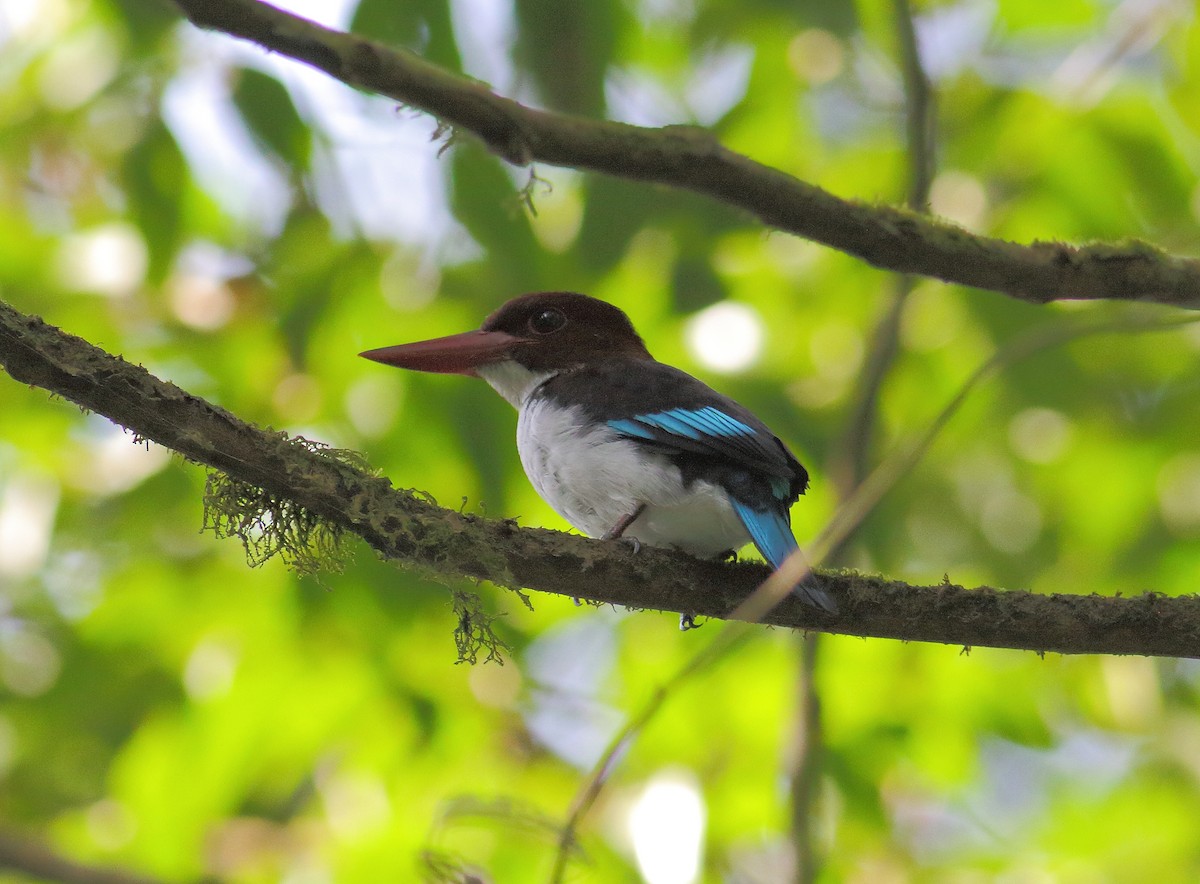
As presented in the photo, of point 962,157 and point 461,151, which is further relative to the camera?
point 962,157

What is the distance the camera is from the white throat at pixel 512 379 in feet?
13.0

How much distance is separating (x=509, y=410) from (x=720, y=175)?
175 centimetres

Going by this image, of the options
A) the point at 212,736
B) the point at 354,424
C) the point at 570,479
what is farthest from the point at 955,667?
the point at 212,736

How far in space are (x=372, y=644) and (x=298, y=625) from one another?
0.26 m

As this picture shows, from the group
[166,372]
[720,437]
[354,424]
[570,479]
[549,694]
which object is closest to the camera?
[720,437]

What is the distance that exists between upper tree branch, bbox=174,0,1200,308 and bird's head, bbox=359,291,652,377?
158 centimetres

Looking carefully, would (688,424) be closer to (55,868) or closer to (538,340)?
(538,340)

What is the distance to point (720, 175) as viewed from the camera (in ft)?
7.68

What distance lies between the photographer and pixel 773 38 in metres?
4.48

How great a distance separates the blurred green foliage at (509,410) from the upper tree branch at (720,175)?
3.99 feet

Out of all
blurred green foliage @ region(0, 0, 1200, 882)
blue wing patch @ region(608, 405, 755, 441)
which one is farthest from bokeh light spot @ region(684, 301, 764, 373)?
blue wing patch @ region(608, 405, 755, 441)

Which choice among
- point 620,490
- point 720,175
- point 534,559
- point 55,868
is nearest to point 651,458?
point 620,490

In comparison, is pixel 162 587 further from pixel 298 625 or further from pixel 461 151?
pixel 461 151

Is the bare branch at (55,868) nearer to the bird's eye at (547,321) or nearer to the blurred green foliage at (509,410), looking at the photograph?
the blurred green foliage at (509,410)
